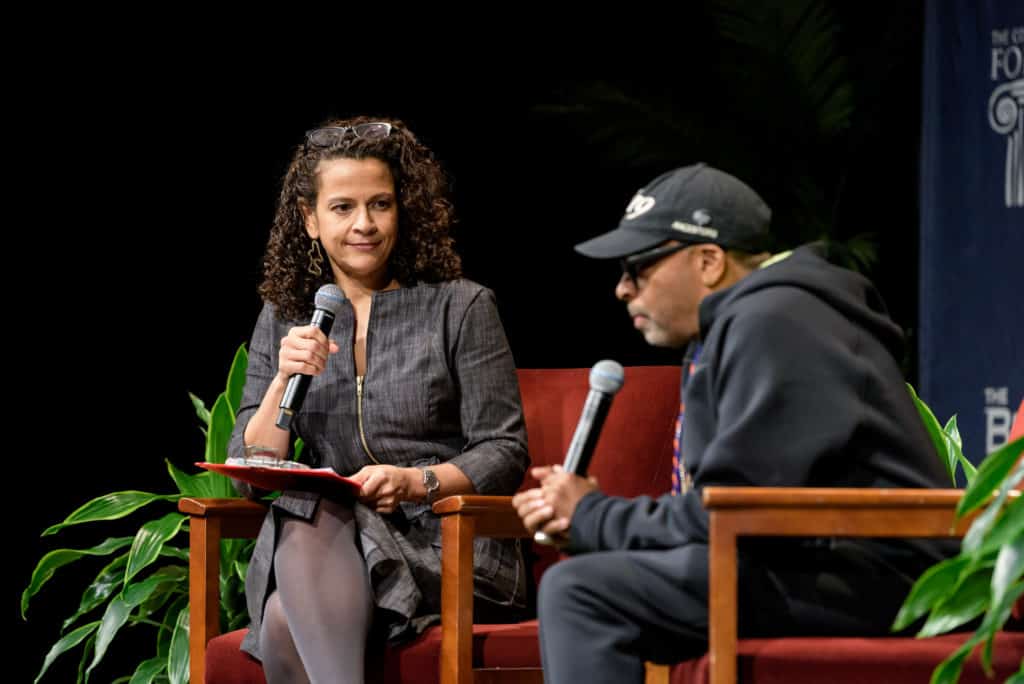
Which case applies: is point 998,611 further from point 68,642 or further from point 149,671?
point 68,642

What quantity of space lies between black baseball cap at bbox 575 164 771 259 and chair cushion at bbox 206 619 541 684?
0.79m

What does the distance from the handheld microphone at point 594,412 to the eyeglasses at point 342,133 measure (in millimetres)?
1141

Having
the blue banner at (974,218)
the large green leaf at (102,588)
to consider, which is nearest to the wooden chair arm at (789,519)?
the large green leaf at (102,588)

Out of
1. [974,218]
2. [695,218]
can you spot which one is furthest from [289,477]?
[974,218]

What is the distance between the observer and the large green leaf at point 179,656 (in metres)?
3.66

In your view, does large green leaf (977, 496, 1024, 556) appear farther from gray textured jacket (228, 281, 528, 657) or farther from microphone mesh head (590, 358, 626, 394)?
gray textured jacket (228, 281, 528, 657)

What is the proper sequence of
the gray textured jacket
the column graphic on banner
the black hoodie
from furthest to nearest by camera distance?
the column graphic on banner, the gray textured jacket, the black hoodie

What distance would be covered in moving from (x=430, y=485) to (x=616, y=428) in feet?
1.73

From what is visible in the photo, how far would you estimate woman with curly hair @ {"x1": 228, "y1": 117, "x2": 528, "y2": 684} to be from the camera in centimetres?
288

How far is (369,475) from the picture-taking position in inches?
117

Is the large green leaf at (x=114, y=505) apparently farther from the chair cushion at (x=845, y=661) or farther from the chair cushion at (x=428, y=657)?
the chair cushion at (x=845, y=661)

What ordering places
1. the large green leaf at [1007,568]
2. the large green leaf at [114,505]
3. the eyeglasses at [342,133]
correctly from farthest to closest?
the large green leaf at [114,505], the eyeglasses at [342,133], the large green leaf at [1007,568]

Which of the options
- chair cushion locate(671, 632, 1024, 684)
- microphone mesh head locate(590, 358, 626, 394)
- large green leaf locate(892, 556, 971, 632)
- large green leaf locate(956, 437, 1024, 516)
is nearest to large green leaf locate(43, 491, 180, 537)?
microphone mesh head locate(590, 358, 626, 394)

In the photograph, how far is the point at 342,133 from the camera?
331cm
